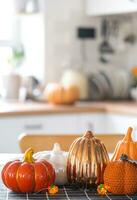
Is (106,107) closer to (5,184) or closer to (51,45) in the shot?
(51,45)

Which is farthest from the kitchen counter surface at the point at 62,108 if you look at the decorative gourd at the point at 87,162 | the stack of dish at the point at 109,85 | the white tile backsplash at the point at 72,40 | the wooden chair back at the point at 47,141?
the decorative gourd at the point at 87,162

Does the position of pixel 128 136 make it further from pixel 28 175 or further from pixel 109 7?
pixel 109 7

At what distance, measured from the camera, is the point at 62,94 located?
143 inches

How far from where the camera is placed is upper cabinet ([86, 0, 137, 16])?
3.71 m

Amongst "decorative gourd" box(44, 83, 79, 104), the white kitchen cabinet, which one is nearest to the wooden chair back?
the white kitchen cabinet

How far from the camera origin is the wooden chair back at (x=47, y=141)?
2.17 meters

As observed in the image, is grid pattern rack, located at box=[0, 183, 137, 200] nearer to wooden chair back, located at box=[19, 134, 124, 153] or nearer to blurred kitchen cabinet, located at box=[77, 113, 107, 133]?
wooden chair back, located at box=[19, 134, 124, 153]

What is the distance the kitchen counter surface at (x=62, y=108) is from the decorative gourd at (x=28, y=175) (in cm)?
176

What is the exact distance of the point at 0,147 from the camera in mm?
3232

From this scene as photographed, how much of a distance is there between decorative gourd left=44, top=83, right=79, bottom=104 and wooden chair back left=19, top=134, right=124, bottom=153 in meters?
1.39

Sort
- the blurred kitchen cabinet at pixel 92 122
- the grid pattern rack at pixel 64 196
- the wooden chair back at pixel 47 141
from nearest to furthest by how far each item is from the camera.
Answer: the grid pattern rack at pixel 64 196 → the wooden chair back at pixel 47 141 → the blurred kitchen cabinet at pixel 92 122

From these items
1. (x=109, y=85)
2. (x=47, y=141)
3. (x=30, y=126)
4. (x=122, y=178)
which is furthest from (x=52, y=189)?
(x=109, y=85)

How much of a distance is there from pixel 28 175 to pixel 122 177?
0.24 meters

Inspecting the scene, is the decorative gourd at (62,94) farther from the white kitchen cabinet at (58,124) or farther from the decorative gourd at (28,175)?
the decorative gourd at (28,175)
